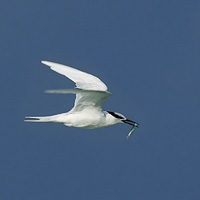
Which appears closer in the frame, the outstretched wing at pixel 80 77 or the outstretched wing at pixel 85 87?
the outstretched wing at pixel 85 87

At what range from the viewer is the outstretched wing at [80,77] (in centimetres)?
2411

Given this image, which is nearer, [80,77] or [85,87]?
[85,87]

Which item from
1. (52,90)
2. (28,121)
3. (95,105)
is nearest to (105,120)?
(95,105)

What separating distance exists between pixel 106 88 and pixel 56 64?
2583 mm

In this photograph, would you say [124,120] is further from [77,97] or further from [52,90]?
[52,90]

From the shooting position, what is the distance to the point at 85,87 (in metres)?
24.0

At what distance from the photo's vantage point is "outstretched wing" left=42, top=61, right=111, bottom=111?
2332cm

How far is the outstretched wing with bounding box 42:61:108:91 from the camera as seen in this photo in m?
24.1

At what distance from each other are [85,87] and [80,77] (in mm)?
994

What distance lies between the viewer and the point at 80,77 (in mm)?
24969

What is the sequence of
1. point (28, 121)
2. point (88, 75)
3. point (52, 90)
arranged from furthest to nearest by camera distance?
point (88, 75), point (28, 121), point (52, 90)

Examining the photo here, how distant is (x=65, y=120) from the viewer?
23766mm

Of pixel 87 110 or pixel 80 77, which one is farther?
pixel 80 77

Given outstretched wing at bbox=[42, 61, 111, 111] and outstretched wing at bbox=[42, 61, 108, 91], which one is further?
outstretched wing at bbox=[42, 61, 108, 91]
